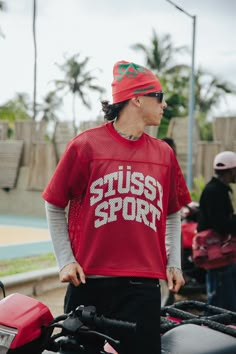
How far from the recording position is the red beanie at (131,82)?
2.47 m

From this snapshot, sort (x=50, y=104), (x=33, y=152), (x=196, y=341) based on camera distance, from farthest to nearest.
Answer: (x=50, y=104), (x=33, y=152), (x=196, y=341)

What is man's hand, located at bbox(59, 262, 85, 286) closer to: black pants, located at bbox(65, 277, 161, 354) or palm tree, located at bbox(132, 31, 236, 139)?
black pants, located at bbox(65, 277, 161, 354)

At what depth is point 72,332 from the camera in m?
1.95

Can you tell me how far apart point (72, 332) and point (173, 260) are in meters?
0.65

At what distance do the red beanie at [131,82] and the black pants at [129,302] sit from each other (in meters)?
0.64

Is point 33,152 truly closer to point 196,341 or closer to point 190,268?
point 190,268

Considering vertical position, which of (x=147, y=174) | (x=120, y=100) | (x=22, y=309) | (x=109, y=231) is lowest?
(x=22, y=309)

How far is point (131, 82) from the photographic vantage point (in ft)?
8.13

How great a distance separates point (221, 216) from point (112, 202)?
3068mm

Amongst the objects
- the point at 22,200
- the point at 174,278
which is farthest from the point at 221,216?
the point at 22,200

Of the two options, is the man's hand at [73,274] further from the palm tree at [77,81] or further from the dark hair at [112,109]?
the palm tree at [77,81]

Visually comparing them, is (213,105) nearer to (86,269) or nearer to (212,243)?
(212,243)

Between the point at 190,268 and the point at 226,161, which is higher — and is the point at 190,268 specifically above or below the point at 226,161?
below

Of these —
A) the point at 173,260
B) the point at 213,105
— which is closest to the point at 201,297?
the point at 173,260
